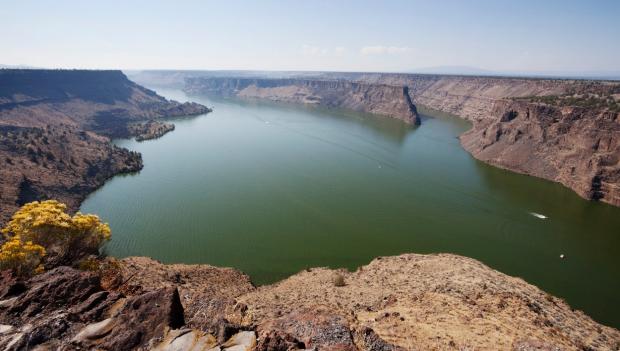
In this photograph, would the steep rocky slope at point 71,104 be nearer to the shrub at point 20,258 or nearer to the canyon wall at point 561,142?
the shrub at point 20,258

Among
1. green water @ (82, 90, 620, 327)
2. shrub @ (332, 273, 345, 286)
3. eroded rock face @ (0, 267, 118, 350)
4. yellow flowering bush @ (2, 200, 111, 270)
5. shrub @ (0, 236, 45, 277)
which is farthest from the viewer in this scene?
green water @ (82, 90, 620, 327)

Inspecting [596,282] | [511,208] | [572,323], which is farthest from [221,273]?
[511,208]

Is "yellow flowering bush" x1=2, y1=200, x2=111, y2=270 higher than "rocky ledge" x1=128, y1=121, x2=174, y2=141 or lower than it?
higher

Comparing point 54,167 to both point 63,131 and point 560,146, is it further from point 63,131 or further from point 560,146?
point 560,146

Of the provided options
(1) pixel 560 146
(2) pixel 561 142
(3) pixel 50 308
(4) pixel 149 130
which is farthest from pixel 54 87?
(2) pixel 561 142

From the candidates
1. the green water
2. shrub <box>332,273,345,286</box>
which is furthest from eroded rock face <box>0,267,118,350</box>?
the green water

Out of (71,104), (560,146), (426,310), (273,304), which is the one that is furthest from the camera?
(71,104)

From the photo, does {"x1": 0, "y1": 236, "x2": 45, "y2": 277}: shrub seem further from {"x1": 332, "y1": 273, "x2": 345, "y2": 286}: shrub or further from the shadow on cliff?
the shadow on cliff
